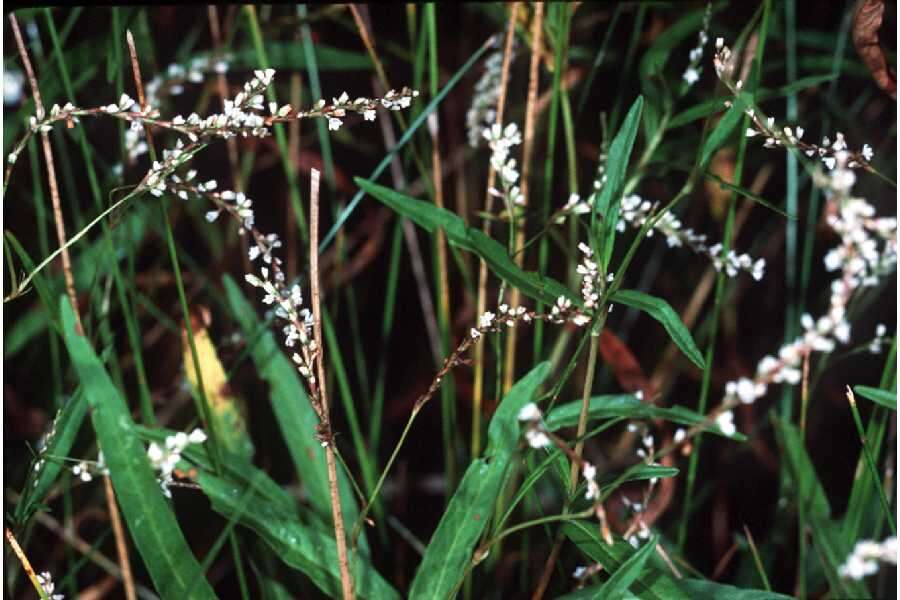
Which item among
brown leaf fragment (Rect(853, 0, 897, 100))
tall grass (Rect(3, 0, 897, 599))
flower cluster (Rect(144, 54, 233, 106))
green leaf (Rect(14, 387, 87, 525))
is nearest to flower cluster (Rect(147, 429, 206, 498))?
tall grass (Rect(3, 0, 897, 599))

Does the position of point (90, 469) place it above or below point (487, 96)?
below

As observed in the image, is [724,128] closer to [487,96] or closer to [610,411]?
[610,411]

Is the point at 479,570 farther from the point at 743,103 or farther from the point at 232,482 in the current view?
the point at 743,103

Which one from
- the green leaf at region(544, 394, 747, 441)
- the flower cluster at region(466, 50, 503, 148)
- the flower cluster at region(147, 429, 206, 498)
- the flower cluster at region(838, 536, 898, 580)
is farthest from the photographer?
the flower cluster at region(466, 50, 503, 148)

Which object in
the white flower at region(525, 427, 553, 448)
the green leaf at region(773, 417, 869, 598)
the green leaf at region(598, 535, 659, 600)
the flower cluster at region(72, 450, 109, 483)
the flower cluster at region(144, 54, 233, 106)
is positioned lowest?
the green leaf at region(773, 417, 869, 598)

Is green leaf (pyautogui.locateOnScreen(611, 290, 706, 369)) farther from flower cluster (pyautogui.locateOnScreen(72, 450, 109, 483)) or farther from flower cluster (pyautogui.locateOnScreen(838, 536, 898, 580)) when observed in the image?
flower cluster (pyautogui.locateOnScreen(72, 450, 109, 483))

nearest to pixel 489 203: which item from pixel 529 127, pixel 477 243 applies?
pixel 529 127

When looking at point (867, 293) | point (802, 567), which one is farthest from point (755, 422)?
point (802, 567)
